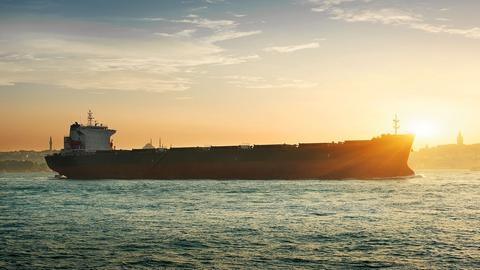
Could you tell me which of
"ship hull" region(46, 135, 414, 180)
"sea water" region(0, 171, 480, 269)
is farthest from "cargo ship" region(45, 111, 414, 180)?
"sea water" region(0, 171, 480, 269)

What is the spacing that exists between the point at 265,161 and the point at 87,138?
3637cm

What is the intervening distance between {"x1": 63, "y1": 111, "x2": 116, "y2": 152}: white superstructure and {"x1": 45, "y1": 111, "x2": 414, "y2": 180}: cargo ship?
9078 millimetres

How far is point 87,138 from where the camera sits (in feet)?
261

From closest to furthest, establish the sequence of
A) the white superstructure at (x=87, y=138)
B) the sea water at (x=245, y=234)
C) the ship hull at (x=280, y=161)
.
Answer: the sea water at (x=245, y=234) < the ship hull at (x=280, y=161) < the white superstructure at (x=87, y=138)

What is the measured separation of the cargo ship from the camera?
176 feet

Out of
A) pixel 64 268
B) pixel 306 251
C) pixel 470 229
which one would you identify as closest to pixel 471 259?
pixel 306 251

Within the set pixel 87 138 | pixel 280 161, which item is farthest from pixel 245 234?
pixel 87 138

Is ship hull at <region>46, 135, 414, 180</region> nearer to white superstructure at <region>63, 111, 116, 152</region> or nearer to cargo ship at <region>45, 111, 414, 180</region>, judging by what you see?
cargo ship at <region>45, 111, 414, 180</region>

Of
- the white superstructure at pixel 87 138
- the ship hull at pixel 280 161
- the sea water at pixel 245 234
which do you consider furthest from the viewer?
the white superstructure at pixel 87 138

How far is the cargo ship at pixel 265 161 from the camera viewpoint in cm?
5378

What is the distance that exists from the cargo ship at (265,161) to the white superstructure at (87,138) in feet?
29.8

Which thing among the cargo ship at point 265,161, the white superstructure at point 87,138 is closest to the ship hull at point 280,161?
the cargo ship at point 265,161

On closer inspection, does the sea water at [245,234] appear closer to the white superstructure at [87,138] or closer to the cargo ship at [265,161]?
the cargo ship at [265,161]

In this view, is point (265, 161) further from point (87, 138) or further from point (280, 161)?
point (87, 138)
